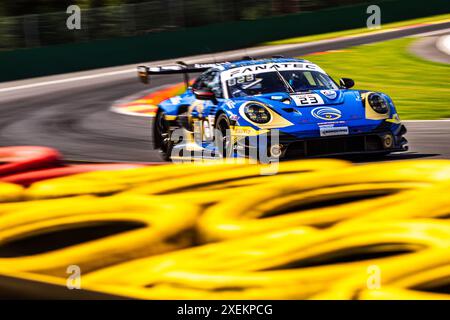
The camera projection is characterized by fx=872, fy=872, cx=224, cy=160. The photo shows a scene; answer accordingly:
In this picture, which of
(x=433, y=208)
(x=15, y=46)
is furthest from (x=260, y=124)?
(x=15, y=46)

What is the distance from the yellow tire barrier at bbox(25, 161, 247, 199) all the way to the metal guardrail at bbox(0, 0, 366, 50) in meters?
18.8

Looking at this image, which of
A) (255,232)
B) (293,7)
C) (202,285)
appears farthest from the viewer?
(293,7)

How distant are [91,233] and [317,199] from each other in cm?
164

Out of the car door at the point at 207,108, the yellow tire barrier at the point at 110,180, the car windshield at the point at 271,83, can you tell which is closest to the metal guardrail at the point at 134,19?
the car door at the point at 207,108

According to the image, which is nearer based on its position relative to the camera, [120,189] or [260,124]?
[120,189]

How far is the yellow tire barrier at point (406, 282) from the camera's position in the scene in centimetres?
402

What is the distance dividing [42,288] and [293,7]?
28629 millimetres

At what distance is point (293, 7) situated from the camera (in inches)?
1271

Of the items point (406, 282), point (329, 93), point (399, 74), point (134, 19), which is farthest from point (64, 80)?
point (406, 282)

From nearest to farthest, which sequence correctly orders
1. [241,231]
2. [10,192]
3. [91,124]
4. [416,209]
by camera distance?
1. [241,231]
2. [416,209]
3. [10,192]
4. [91,124]

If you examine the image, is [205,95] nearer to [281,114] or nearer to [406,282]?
[281,114]

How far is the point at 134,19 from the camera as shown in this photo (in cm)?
2838
